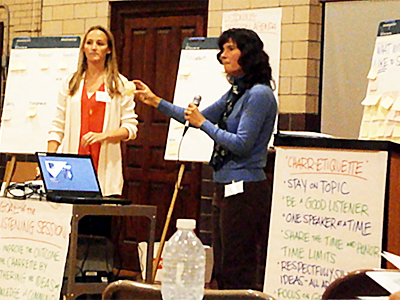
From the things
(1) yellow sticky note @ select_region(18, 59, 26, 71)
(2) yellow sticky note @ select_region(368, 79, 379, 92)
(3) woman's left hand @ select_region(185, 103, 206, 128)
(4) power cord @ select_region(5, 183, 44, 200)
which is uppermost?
(1) yellow sticky note @ select_region(18, 59, 26, 71)

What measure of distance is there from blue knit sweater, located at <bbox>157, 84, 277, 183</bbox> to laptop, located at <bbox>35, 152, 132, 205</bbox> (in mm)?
583

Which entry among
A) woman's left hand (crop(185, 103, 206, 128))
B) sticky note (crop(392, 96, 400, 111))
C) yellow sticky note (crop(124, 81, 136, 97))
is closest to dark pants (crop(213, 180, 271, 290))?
woman's left hand (crop(185, 103, 206, 128))

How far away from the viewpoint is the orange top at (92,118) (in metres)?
4.15

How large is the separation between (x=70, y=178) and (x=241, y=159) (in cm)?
86

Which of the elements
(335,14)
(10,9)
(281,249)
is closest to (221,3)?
(335,14)

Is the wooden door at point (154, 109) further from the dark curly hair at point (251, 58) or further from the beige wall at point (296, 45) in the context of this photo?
the dark curly hair at point (251, 58)

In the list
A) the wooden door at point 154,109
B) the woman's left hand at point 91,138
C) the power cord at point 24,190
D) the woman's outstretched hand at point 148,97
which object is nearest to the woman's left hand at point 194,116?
the woman's outstretched hand at point 148,97

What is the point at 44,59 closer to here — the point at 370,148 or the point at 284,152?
the point at 284,152

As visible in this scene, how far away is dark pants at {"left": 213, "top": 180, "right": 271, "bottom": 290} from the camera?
132 inches

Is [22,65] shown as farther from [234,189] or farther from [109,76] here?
[234,189]

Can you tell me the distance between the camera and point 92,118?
4.18 meters

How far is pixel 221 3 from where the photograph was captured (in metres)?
5.53

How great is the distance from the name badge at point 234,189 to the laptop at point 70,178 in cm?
56

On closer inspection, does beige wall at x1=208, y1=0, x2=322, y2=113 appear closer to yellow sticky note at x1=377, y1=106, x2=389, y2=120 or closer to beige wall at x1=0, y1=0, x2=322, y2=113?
beige wall at x1=0, y1=0, x2=322, y2=113
